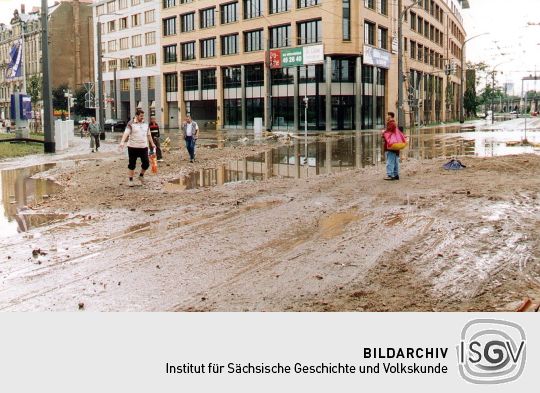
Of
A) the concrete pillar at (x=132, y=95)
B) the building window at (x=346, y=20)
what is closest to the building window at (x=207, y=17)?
the building window at (x=346, y=20)

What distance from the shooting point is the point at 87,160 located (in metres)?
21.4

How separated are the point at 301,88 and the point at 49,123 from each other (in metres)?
32.8

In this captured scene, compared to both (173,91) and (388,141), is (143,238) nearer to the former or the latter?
(388,141)

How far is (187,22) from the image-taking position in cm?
6606

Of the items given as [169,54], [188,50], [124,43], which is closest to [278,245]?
[188,50]

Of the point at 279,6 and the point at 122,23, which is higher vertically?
the point at 122,23

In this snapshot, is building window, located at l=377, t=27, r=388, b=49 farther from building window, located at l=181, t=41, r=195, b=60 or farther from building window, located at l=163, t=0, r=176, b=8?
building window, located at l=163, t=0, r=176, b=8

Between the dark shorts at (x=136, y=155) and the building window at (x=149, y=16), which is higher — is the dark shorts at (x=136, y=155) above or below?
below

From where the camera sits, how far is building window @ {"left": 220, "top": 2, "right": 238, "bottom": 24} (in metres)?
59.1

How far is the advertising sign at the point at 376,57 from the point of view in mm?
52444

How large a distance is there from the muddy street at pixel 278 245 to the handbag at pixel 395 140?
785mm

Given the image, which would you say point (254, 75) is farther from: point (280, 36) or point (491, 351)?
point (491, 351)

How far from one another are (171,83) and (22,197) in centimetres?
6075

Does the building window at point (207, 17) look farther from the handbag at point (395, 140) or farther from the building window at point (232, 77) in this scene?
the handbag at point (395, 140)
